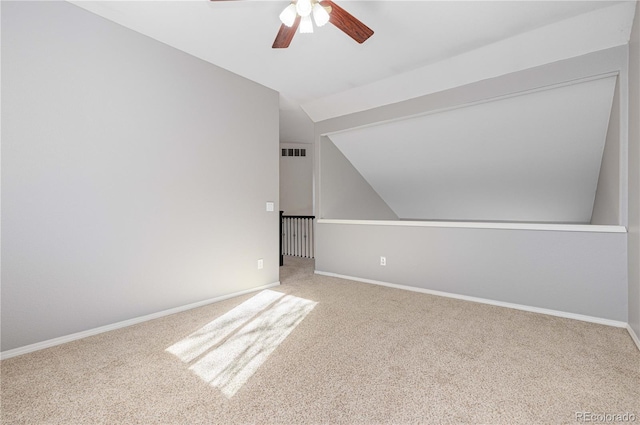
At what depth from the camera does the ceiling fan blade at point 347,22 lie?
1992mm

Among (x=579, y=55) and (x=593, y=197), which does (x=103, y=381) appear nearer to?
(x=579, y=55)

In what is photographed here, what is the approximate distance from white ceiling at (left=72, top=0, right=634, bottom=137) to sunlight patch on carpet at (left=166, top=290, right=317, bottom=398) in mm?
2597

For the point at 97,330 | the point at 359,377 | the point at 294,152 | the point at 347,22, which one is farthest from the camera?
the point at 294,152

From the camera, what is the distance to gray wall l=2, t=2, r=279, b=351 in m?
2.10

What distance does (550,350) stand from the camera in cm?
214

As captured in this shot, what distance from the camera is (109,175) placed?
8.26 ft

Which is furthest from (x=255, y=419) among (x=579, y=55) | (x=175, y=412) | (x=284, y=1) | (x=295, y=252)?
(x=295, y=252)

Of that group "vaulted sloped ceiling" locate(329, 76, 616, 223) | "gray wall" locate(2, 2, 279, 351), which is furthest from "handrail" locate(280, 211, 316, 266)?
"gray wall" locate(2, 2, 279, 351)

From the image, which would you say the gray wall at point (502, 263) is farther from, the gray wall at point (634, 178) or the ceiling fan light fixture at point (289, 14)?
the ceiling fan light fixture at point (289, 14)

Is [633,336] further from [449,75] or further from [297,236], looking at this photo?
[297,236]

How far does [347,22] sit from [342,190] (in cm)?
321

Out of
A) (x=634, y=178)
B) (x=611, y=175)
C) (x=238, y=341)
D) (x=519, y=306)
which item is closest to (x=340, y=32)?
(x=634, y=178)

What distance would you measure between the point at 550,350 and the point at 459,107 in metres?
2.54

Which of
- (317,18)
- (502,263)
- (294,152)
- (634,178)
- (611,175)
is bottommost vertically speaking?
(502,263)
